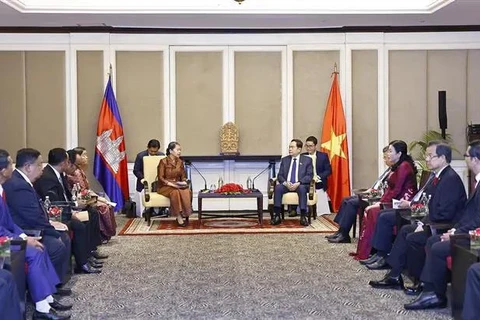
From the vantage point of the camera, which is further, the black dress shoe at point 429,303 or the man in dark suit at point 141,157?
the man in dark suit at point 141,157

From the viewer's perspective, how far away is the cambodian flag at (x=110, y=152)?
1150cm

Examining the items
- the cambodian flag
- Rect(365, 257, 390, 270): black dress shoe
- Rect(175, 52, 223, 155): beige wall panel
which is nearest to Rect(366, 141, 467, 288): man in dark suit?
Rect(365, 257, 390, 270): black dress shoe

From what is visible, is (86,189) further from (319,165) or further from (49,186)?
(319,165)

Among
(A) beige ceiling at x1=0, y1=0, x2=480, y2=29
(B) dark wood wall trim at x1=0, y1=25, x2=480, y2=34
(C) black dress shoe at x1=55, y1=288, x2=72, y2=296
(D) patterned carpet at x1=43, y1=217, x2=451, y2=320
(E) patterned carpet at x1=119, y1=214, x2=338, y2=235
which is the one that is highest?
(A) beige ceiling at x1=0, y1=0, x2=480, y2=29

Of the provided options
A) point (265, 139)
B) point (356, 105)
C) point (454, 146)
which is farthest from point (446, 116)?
point (265, 139)

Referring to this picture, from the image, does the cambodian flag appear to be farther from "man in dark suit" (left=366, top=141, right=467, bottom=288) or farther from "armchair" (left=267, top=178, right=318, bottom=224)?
"man in dark suit" (left=366, top=141, right=467, bottom=288)

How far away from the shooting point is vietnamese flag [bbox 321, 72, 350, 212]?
38.3 feet

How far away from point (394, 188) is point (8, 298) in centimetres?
444

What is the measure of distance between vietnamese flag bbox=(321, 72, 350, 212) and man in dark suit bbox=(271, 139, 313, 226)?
1328mm

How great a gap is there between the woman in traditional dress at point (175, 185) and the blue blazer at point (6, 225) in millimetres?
4925

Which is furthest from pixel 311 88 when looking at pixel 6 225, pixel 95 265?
pixel 6 225

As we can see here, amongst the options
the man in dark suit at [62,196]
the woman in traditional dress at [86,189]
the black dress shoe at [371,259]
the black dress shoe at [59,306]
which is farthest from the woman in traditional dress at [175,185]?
the black dress shoe at [59,306]

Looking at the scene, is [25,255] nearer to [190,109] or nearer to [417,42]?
[190,109]

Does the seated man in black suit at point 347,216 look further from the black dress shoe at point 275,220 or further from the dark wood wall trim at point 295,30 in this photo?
the dark wood wall trim at point 295,30
